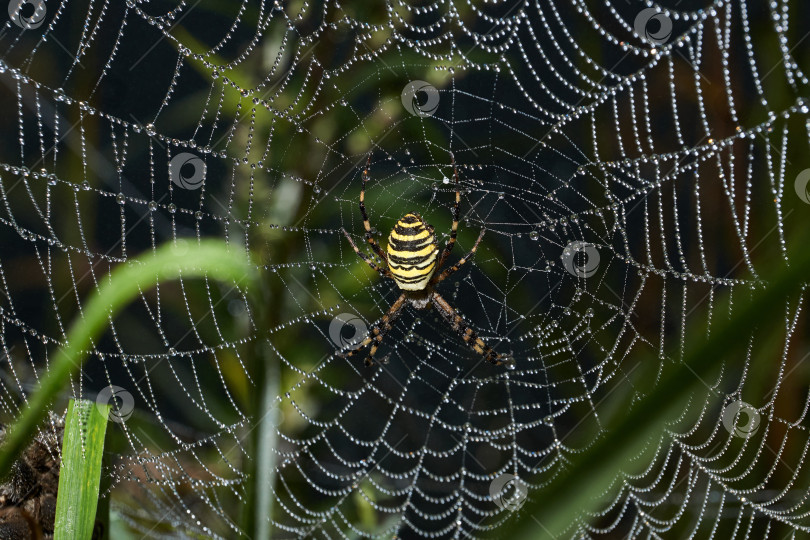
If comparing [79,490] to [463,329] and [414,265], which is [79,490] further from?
[463,329]

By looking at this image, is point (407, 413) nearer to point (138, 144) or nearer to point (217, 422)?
point (217, 422)

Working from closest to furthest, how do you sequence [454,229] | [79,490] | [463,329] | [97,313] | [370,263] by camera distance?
[79,490] < [97,313] < [454,229] < [370,263] < [463,329]

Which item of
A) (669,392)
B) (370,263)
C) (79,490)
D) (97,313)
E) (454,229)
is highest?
(370,263)

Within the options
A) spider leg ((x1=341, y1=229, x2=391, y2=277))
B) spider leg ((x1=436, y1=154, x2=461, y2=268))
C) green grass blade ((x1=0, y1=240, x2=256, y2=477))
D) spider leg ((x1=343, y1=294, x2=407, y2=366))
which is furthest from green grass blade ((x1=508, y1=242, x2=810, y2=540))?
spider leg ((x1=343, y1=294, x2=407, y2=366))

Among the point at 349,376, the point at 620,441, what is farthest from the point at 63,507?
the point at 349,376

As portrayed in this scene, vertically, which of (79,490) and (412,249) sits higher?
(412,249)

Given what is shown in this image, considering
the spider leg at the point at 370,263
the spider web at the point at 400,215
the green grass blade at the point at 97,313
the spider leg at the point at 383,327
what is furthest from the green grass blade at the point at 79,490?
the spider leg at the point at 383,327

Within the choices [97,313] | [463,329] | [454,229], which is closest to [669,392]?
[97,313]

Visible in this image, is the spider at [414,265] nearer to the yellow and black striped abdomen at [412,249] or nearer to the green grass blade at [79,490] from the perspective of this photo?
the yellow and black striped abdomen at [412,249]
